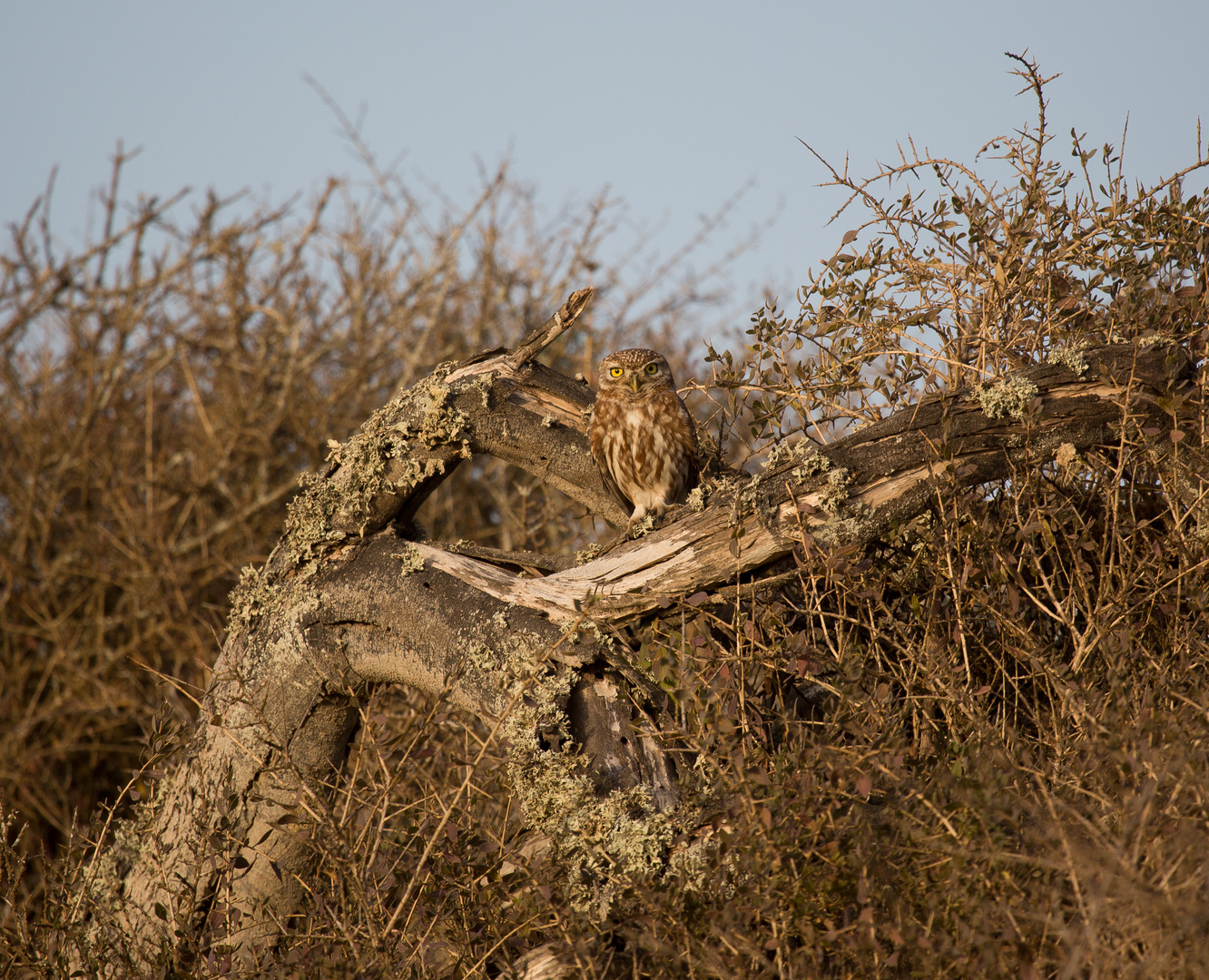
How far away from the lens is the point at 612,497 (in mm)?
4102

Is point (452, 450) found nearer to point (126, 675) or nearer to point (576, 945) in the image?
point (576, 945)

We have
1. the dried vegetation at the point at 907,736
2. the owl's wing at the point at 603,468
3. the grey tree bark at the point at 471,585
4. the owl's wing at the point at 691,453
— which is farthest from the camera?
the owl's wing at the point at 691,453

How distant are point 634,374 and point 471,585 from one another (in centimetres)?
130

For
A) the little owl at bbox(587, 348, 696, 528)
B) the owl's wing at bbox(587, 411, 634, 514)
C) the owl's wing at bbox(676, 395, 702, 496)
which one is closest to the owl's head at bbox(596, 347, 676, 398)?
the little owl at bbox(587, 348, 696, 528)

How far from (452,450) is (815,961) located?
2267 millimetres

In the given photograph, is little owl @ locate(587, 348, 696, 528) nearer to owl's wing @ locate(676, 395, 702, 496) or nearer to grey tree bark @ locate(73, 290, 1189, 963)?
owl's wing @ locate(676, 395, 702, 496)

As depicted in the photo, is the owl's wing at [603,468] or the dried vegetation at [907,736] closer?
the dried vegetation at [907,736]

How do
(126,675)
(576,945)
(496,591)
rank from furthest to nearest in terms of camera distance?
(126,675), (496,591), (576,945)

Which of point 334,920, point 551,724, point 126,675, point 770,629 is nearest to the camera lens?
point 334,920

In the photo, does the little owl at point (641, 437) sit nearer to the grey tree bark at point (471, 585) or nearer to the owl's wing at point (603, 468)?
the owl's wing at point (603, 468)

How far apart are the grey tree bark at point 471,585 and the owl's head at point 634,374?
215mm

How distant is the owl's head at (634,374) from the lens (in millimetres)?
4105

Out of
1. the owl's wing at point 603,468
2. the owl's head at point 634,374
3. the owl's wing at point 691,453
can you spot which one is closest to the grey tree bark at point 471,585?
the owl's wing at point 603,468

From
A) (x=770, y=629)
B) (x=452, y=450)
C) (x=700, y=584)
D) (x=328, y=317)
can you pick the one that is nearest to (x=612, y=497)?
(x=452, y=450)
